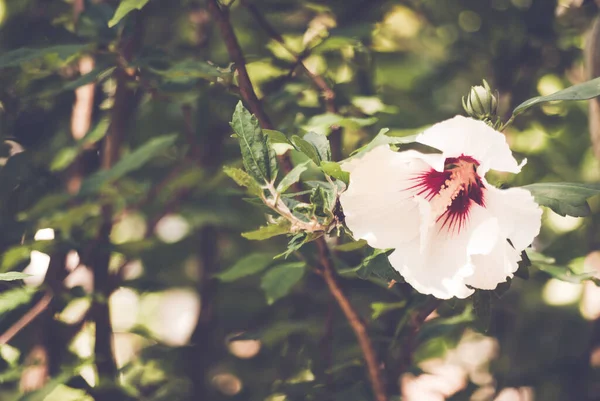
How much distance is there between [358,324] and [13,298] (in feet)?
1.59

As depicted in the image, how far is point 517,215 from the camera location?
0.64m

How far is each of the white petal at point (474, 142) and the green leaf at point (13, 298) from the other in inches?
24.2

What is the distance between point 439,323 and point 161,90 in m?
0.57

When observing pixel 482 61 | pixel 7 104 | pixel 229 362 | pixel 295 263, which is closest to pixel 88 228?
pixel 7 104

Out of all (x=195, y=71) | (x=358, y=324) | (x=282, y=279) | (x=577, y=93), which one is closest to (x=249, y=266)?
(x=282, y=279)

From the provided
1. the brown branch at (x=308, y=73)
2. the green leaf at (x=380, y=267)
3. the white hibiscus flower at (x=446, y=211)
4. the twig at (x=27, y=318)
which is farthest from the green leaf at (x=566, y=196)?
the twig at (x=27, y=318)

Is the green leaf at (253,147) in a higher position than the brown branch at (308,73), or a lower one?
higher

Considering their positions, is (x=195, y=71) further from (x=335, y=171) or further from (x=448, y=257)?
(x=448, y=257)

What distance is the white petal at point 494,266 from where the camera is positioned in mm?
653

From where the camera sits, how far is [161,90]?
1.03 metres

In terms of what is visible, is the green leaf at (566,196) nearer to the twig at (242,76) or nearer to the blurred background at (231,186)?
the blurred background at (231,186)

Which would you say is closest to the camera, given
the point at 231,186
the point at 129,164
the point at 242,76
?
the point at 242,76

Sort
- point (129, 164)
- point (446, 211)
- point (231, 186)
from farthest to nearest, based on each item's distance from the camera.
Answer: point (231, 186), point (129, 164), point (446, 211)

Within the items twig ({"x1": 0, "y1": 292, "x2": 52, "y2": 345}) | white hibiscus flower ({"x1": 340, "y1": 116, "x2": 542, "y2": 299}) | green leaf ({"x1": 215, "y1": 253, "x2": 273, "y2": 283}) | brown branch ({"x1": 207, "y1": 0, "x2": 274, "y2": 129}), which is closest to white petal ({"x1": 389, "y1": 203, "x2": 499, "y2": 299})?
white hibiscus flower ({"x1": 340, "y1": 116, "x2": 542, "y2": 299})
